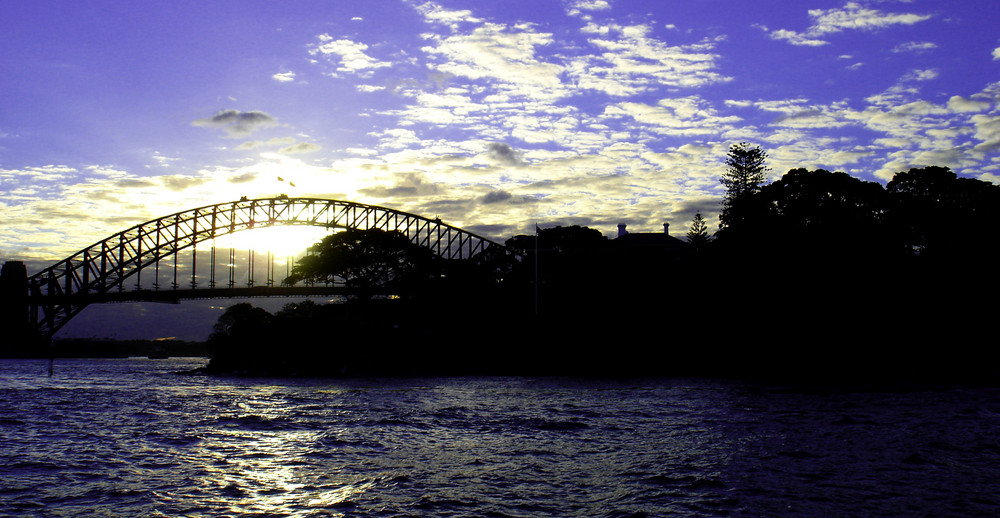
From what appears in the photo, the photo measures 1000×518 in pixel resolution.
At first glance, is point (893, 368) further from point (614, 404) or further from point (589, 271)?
point (614, 404)

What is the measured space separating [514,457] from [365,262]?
84.9 meters

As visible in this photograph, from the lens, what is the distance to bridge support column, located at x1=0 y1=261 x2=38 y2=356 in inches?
4722

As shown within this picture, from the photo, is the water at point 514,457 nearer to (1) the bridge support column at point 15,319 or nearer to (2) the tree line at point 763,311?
(2) the tree line at point 763,311

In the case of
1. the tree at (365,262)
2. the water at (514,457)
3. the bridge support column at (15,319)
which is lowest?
the water at (514,457)

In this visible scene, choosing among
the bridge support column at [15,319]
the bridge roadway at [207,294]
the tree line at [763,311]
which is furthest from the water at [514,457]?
the bridge support column at [15,319]

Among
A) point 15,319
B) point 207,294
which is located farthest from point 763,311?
point 15,319

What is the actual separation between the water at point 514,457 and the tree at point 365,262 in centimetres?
6241

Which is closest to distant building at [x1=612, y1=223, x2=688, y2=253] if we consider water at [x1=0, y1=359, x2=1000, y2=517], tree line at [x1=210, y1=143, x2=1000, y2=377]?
tree line at [x1=210, y1=143, x2=1000, y2=377]

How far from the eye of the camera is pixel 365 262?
4151 inches

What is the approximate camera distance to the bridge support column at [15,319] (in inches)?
4722

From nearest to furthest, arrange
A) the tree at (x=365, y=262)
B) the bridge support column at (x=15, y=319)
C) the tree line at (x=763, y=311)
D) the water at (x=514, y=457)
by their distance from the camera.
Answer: the water at (x=514, y=457) → the tree line at (x=763, y=311) → the tree at (x=365, y=262) → the bridge support column at (x=15, y=319)

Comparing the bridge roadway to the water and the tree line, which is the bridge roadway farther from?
the water

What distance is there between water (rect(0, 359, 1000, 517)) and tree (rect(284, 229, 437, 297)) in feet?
205

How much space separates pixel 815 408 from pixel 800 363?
43.7 m
